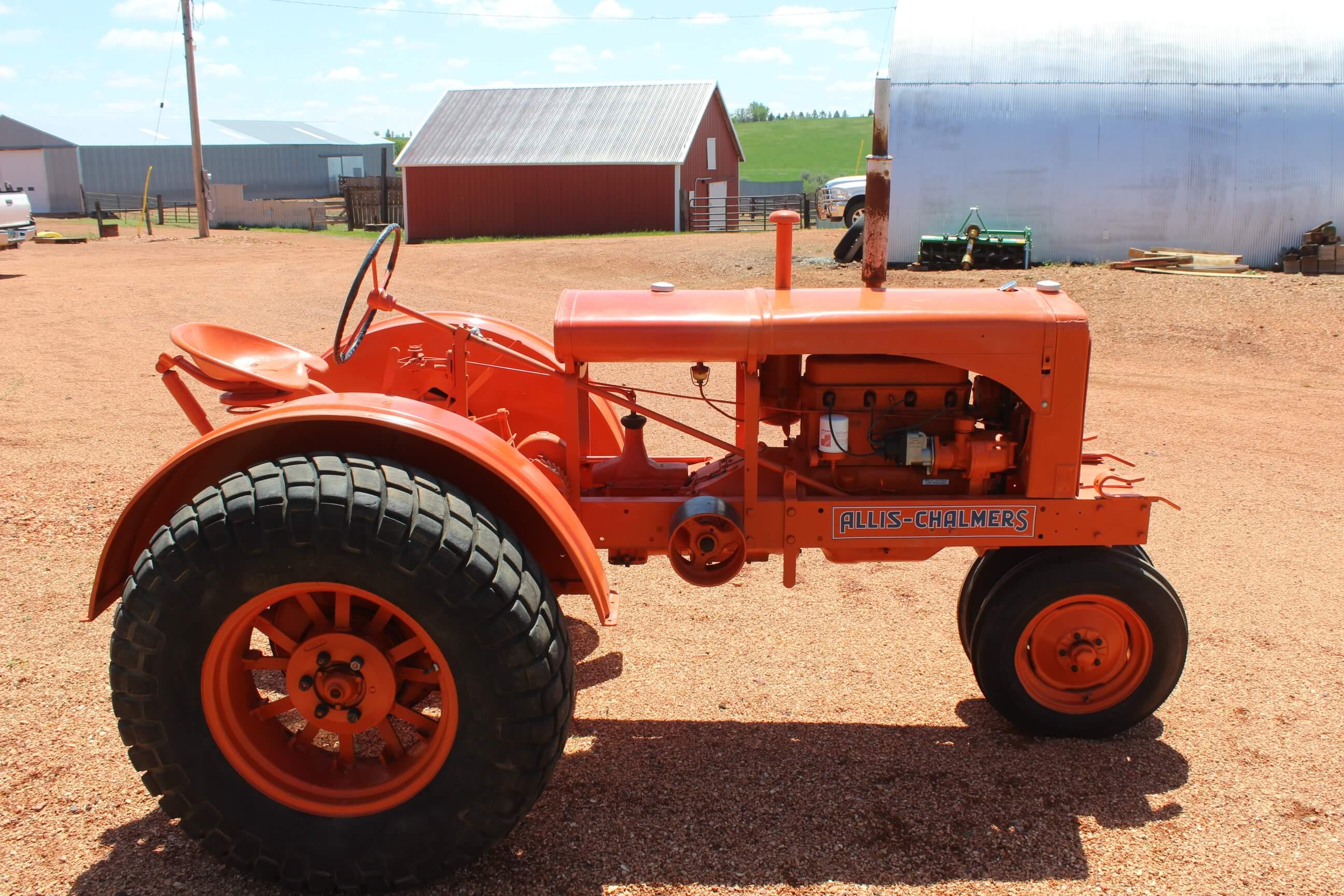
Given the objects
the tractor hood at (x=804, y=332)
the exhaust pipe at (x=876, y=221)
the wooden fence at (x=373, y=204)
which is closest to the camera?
the tractor hood at (x=804, y=332)

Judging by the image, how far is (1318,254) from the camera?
51.8ft

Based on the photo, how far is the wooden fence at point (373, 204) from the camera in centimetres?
3391

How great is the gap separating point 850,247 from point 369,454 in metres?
15.9

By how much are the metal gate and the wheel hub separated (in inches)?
1116

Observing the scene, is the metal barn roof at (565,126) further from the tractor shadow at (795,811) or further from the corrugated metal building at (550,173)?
the tractor shadow at (795,811)

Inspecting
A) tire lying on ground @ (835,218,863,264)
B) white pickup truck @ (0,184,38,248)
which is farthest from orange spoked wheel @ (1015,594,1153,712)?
white pickup truck @ (0,184,38,248)

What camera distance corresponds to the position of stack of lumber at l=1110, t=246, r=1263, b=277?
15.6 m

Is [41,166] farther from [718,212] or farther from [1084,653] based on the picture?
[1084,653]

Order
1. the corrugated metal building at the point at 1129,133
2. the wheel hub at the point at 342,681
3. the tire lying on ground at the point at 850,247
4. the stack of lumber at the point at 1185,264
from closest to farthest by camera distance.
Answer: the wheel hub at the point at 342,681 < the stack of lumber at the point at 1185,264 < the corrugated metal building at the point at 1129,133 < the tire lying on ground at the point at 850,247

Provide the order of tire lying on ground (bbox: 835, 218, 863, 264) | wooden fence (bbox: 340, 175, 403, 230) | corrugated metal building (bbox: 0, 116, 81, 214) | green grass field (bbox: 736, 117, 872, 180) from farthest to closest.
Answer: green grass field (bbox: 736, 117, 872, 180)
corrugated metal building (bbox: 0, 116, 81, 214)
wooden fence (bbox: 340, 175, 403, 230)
tire lying on ground (bbox: 835, 218, 863, 264)

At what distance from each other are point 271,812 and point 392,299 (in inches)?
61.8

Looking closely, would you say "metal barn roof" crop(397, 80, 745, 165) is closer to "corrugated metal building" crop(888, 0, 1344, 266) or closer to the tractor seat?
"corrugated metal building" crop(888, 0, 1344, 266)

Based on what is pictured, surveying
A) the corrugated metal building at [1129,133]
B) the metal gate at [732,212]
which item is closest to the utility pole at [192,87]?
the metal gate at [732,212]

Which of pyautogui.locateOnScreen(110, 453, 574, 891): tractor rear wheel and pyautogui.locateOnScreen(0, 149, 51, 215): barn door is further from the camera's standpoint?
pyautogui.locateOnScreen(0, 149, 51, 215): barn door
